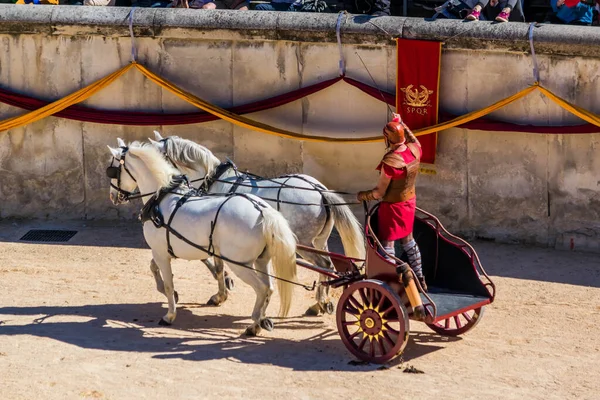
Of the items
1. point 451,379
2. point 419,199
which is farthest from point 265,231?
point 419,199

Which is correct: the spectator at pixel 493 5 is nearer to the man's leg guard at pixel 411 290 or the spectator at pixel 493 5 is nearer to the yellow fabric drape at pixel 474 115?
the yellow fabric drape at pixel 474 115

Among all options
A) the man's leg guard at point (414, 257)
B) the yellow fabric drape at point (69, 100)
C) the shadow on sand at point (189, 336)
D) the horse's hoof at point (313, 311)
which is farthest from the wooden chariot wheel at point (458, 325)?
the yellow fabric drape at point (69, 100)

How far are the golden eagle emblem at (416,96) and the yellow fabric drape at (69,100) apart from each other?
11.9 ft

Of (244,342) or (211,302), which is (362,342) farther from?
(211,302)

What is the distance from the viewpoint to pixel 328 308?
12.2m

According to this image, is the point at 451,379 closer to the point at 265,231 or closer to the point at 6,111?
the point at 265,231

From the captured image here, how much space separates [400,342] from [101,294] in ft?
13.4

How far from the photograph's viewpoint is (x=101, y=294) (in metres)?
13.0

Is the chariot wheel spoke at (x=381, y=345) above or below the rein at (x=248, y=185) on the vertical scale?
below

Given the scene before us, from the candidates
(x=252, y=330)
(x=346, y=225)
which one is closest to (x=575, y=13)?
(x=346, y=225)

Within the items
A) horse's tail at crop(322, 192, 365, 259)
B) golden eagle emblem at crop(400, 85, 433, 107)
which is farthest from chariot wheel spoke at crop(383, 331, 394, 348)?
golden eagle emblem at crop(400, 85, 433, 107)

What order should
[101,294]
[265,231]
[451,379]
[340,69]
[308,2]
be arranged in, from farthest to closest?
[308,2]
[340,69]
[101,294]
[265,231]
[451,379]

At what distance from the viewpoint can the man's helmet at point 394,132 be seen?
1046cm

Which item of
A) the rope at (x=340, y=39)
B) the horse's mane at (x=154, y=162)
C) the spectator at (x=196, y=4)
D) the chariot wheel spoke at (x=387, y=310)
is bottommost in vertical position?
the chariot wheel spoke at (x=387, y=310)
